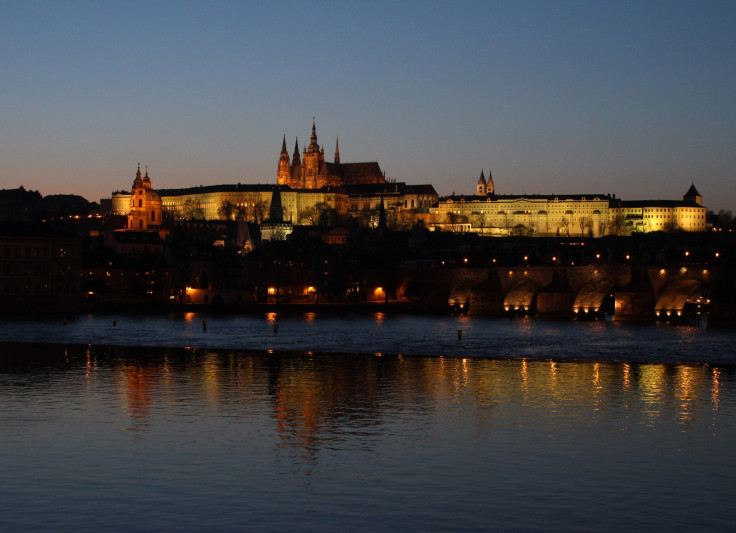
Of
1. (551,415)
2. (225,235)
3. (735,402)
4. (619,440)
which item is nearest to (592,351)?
(735,402)

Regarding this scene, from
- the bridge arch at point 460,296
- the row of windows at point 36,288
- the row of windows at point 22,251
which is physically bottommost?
the bridge arch at point 460,296

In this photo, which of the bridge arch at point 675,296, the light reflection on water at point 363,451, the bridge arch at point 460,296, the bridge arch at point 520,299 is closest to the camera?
the light reflection on water at point 363,451

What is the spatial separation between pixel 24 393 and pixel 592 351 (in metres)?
25.8

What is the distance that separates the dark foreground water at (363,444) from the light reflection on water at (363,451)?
6cm

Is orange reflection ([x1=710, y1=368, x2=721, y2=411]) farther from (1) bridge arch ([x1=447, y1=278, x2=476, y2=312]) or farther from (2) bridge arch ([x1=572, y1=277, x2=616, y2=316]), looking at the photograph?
(1) bridge arch ([x1=447, y1=278, x2=476, y2=312])

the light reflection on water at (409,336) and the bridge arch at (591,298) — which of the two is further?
the bridge arch at (591,298)

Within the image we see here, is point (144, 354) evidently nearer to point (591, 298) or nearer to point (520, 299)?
point (591, 298)

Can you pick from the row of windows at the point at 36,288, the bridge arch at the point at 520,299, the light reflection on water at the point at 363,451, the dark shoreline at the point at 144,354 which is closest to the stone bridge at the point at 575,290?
the bridge arch at the point at 520,299

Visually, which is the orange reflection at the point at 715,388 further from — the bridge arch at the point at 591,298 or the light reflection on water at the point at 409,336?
the bridge arch at the point at 591,298

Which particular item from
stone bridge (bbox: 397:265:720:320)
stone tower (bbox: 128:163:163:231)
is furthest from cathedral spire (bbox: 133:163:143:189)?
stone bridge (bbox: 397:265:720:320)

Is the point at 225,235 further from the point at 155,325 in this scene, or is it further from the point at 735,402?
the point at 735,402

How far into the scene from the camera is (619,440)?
2152 centimetres

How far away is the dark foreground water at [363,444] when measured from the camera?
15719mm

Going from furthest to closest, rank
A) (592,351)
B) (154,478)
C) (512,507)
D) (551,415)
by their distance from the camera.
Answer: (592,351)
(551,415)
(154,478)
(512,507)
